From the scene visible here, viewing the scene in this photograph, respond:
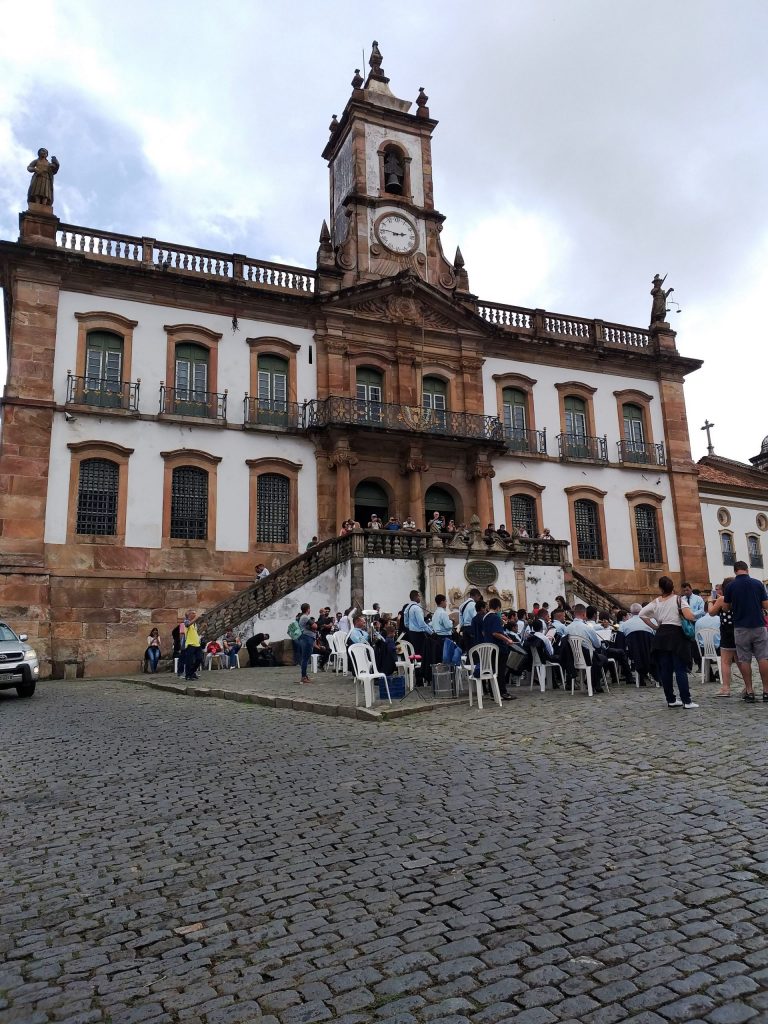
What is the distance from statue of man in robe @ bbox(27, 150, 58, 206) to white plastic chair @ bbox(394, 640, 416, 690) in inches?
685

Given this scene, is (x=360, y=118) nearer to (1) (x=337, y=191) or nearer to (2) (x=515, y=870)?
(1) (x=337, y=191)

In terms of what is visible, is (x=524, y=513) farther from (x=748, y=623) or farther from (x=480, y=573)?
(x=748, y=623)

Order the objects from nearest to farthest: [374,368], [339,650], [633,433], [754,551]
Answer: [339,650] → [374,368] → [633,433] → [754,551]

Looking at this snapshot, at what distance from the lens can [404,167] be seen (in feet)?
95.2

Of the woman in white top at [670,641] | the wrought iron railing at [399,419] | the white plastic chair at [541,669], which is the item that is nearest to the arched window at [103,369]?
the wrought iron railing at [399,419]

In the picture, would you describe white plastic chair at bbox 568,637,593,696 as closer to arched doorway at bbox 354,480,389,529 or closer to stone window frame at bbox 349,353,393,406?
arched doorway at bbox 354,480,389,529

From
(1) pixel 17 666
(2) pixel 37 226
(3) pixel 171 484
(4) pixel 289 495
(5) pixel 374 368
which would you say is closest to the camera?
(1) pixel 17 666

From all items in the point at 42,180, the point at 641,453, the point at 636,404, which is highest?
the point at 42,180

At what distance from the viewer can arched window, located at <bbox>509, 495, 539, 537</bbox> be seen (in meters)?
27.1

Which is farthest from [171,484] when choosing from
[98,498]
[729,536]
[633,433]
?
[729,536]

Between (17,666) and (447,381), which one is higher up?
(447,381)

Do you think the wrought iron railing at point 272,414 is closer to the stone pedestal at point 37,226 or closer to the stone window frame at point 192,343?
the stone window frame at point 192,343

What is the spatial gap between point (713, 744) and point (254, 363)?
1990cm

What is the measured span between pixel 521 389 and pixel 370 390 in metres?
5.83
